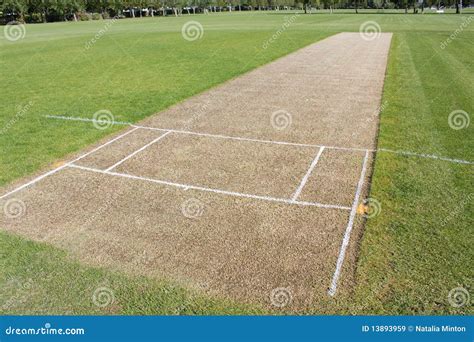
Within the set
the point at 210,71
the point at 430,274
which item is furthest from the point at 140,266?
the point at 210,71

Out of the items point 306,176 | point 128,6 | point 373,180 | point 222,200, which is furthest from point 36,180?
point 128,6

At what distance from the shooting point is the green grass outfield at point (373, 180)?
6.34 metres

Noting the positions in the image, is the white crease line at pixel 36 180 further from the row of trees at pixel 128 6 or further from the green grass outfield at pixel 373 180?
the row of trees at pixel 128 6

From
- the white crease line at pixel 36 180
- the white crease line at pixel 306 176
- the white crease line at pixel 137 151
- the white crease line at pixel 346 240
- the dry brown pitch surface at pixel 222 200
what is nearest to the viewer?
the white crease line at pixel 346 240

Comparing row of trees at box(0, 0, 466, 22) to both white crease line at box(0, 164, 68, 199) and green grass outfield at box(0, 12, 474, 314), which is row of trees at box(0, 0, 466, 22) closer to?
green grass outfield at box(0, 12, 474, 314)

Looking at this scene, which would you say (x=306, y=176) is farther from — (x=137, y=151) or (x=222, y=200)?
(x=137, y=151)

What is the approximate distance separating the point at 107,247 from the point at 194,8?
16828cm

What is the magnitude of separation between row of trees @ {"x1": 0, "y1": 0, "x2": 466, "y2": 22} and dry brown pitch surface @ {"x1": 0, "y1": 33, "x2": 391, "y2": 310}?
10773 centimetres

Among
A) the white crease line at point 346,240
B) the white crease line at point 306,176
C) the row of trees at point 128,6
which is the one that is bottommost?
the white crease line at point 346,240

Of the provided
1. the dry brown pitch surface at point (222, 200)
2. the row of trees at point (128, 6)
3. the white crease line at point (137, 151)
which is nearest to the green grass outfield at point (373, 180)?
the dry brown pitch surface at point (222, 200)

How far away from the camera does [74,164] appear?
1135 centimetres

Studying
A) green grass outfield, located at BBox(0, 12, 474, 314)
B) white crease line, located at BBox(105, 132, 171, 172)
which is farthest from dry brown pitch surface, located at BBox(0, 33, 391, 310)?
green grass outfield, located at BBox(0, 12, 474, 314)

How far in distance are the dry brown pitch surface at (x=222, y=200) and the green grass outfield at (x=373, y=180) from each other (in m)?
0.45

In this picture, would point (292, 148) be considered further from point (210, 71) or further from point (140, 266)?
point (210, 71)
